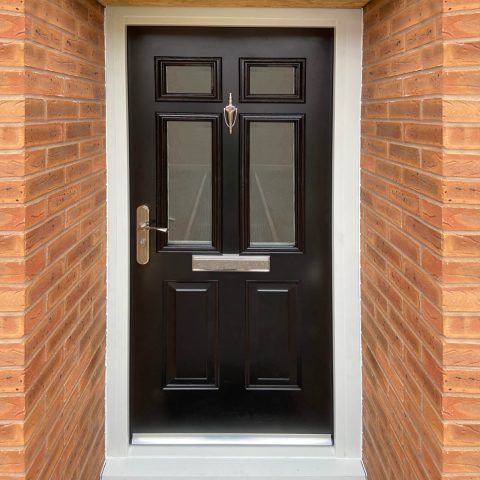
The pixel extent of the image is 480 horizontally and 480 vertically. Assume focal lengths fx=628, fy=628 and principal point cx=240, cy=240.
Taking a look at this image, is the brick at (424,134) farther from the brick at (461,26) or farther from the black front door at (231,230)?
the black front door at (231,230)

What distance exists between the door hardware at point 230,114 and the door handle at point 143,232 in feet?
1.88

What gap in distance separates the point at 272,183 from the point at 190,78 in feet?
2.11

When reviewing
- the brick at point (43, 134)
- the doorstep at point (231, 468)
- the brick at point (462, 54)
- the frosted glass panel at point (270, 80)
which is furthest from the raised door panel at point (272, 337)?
the brick at point (462, 54)

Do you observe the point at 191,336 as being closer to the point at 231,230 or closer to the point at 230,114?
the point at 231,230

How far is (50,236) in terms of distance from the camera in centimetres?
213

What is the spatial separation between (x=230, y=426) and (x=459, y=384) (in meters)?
1.56

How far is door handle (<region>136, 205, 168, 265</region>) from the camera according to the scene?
308 cm

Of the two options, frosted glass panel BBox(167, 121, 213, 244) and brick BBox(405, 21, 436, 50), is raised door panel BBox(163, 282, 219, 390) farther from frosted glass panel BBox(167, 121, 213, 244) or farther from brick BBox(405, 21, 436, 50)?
brick BBox(405, 21, 436, 50)

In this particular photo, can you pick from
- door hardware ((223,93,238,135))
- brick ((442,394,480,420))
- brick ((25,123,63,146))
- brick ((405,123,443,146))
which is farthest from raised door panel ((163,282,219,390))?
brick ((442,394,480,420))

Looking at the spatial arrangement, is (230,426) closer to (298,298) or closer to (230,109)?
(298,298)

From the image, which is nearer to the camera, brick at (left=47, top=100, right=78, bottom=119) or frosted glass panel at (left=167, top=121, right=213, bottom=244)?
brick at (left=47, top=100, right=78, bottom=119)

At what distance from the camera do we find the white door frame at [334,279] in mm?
2936

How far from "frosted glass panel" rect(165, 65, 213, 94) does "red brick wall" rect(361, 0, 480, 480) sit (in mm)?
798

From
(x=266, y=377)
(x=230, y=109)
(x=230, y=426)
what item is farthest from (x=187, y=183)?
(x=230, y=426)
